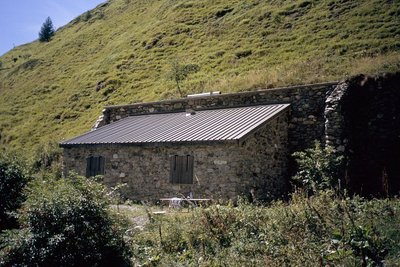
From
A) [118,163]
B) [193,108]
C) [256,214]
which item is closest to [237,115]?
[193,108]

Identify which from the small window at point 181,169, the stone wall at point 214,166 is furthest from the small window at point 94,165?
the small window at point 181,169

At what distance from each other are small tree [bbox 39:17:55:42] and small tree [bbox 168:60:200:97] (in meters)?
53.5

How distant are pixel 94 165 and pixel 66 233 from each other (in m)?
11.5

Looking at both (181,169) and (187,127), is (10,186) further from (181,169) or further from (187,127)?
(187,127)

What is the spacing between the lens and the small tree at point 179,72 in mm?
30781

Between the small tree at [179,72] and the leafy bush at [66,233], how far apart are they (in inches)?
866

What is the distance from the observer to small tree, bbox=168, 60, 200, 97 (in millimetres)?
30781

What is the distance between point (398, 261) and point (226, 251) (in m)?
3.33

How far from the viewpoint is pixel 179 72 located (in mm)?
30984

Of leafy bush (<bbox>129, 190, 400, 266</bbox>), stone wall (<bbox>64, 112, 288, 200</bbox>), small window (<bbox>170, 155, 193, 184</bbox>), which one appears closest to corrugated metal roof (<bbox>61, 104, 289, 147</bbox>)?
stone wall (<bbox>64, 112, 288, 200</bbox>)

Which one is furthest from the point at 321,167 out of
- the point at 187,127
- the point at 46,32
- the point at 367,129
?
the point at 46,32

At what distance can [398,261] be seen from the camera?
5.92 m

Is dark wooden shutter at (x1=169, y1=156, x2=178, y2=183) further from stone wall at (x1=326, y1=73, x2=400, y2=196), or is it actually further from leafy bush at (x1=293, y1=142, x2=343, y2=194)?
stone wall at (x1=326, y1=73, x2=400, y2=196)

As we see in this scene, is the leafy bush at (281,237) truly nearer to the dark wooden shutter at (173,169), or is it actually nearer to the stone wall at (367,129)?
the dark wooden shutter at (173,169)
